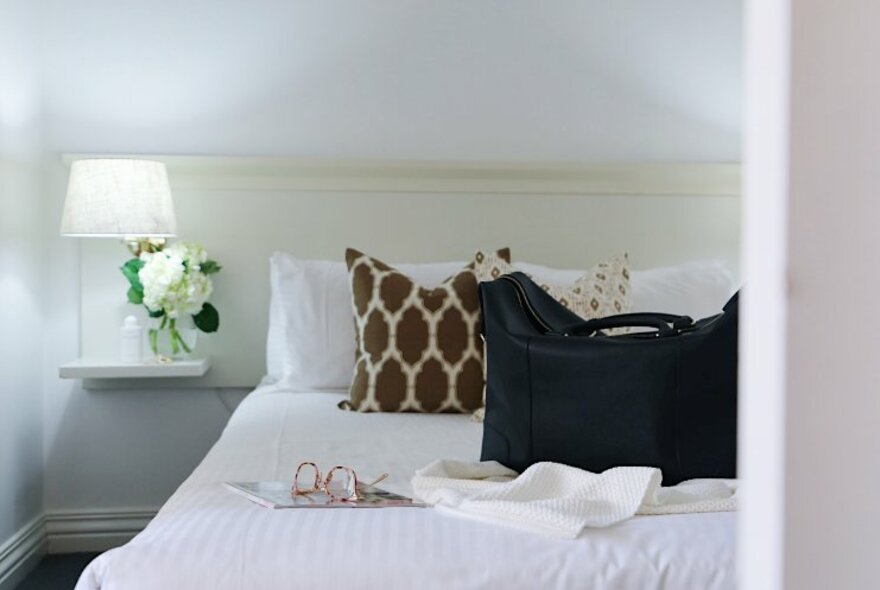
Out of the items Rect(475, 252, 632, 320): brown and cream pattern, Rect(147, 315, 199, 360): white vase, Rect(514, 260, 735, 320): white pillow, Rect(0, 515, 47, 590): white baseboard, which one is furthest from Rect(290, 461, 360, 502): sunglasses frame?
Rect(147, 315, 199, 360): white vase

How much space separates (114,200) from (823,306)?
3059 millimetres

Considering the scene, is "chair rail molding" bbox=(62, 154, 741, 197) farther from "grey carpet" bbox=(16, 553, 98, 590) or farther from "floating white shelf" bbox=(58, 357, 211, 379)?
"grey carpet" bbox=(16, 553, 98, 590)

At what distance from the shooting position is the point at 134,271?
11.4ft

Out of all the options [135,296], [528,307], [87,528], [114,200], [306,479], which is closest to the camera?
[306,479]

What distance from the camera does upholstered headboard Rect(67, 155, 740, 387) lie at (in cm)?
356

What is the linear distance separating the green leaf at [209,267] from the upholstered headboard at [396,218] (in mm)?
73

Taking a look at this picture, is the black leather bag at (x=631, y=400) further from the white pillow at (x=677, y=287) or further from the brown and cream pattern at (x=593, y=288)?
the white pillow at (x=677, y=287)

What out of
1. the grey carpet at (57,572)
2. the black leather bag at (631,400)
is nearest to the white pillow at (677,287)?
the black leather bag at (631,400)

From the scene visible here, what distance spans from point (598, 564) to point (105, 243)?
94.9 inches

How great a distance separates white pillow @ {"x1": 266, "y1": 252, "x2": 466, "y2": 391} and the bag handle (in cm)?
114

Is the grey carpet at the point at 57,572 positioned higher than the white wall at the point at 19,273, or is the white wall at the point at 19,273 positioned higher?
the white wall at the point at 19,273

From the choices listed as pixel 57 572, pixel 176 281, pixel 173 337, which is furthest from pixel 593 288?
pixel 57 572

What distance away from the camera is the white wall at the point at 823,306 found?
364 millimetres

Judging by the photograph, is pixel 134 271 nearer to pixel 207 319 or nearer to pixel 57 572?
pixel 207 319
